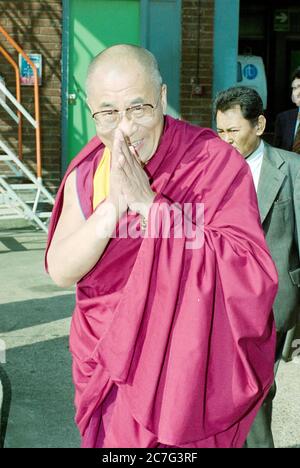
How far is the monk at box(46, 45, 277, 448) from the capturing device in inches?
92.4

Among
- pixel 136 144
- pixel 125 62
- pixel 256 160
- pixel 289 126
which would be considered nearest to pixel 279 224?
pixel 256 160

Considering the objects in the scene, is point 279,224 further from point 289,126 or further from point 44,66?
point 44,66

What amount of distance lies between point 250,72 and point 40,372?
23.6 ft

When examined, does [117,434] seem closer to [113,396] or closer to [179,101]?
[113,396]

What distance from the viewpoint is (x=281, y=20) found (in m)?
12.5

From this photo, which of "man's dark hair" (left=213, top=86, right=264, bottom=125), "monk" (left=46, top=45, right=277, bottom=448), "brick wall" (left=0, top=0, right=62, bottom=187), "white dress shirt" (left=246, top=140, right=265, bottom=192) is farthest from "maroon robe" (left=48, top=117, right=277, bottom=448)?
"brick wall" (left=0, top=0, right=62, bottom=187)

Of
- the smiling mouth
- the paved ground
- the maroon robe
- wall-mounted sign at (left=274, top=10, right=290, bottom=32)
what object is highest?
wall-mounted sign at (left=274, top=10, right=290, bottom=32)

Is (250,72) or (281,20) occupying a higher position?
(281,20)

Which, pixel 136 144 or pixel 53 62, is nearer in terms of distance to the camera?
pixel 136 144

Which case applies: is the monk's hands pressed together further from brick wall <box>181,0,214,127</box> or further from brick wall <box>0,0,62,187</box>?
brick wall <box>181,0,214,127</box>

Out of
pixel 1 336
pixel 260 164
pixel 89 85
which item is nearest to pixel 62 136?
pixel 1 336

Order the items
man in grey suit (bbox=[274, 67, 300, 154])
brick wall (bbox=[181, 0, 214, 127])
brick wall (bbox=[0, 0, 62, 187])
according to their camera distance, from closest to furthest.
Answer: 1. man in grey suit (bbox=[274, 67, 300, 154])
2. brick wall (bbox=[0, 0, 62, 187])
3. brick wall (bbox=[181, 0, 214, 127])

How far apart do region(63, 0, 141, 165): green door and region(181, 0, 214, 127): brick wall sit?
63cm

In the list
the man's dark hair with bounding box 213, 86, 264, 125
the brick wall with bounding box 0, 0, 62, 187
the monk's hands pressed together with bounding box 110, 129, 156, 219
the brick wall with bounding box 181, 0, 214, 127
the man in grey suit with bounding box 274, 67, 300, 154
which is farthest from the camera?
the brick wall with bounding box 181, 0, 214, 127
